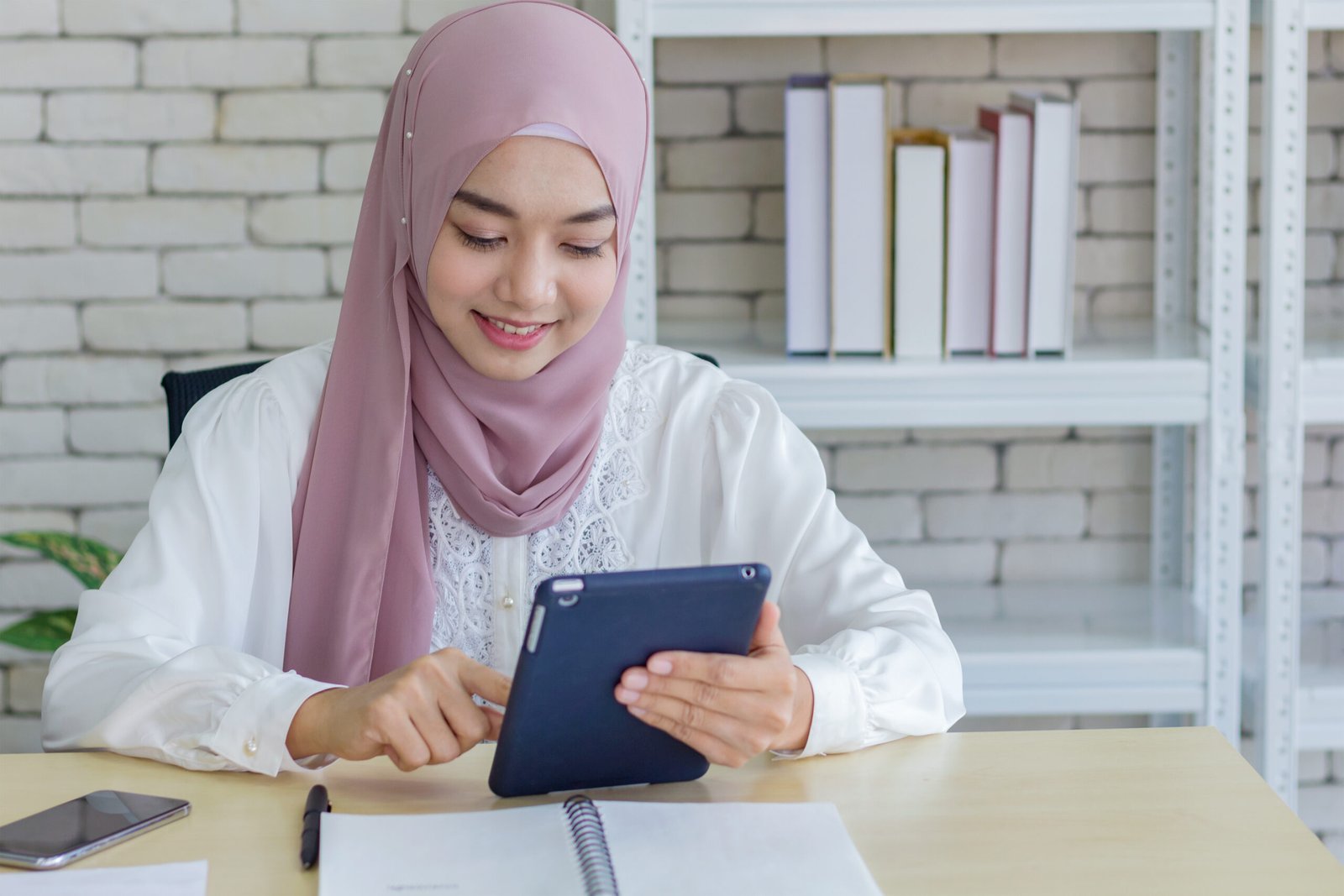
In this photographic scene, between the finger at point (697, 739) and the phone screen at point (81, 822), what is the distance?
323 millimetres

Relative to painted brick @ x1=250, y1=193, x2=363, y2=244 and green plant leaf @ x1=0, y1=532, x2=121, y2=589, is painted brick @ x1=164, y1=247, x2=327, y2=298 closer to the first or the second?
painted brick @ x1=250, y1=193, x2=363, y2=244

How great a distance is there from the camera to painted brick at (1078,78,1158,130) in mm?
2135

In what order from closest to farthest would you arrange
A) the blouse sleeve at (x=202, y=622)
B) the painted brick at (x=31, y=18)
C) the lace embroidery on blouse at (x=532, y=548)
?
A: the blouse sleeve at (x=202, y=622)
the lace embroidery on blouse at (x=532, y=548)
the painted brick at (x=31, y=18)

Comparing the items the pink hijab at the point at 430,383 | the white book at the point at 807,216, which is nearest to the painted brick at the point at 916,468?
the white book at the point at 807,216

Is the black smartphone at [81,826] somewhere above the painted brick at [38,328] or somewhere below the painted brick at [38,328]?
below

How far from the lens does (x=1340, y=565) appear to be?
7.36 feet

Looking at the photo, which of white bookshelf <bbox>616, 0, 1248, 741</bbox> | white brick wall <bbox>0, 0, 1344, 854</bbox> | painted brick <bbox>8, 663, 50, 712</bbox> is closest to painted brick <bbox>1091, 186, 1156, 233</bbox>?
white brick wall <bbox>0, 0, 1344, 854</bbox>

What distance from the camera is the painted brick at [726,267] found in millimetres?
2172

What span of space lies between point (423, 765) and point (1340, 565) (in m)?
1.78

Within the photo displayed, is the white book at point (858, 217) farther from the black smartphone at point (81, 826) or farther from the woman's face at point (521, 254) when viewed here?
the black smartphone at point (81, 826)

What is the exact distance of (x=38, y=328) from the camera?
7.10ft

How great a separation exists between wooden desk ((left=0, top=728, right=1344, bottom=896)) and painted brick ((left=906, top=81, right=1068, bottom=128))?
4.14 ft

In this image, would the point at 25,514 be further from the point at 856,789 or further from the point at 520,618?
the point at 856,789

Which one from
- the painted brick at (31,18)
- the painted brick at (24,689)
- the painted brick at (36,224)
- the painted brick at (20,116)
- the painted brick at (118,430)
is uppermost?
the painted brick at (31,18)
